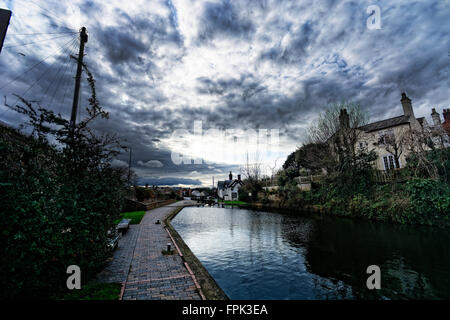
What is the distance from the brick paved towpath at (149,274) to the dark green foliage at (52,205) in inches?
32.5

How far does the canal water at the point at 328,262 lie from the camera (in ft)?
18.5

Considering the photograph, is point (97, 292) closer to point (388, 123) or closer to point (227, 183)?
point (388, 123)

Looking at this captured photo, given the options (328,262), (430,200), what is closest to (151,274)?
(328,262)

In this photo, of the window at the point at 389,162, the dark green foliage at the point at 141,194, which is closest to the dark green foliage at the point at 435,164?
the window at the point at 389,162

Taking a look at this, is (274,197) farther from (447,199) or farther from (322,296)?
(322,296)

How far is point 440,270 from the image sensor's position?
22.5 ft

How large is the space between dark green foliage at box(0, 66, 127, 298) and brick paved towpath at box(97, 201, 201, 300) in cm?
82

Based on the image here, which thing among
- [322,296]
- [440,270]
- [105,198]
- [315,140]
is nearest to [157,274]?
[105,198]

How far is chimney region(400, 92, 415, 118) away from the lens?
25141 millimetres

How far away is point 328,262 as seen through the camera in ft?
25.6

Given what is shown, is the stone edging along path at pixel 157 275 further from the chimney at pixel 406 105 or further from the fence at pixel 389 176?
the chimney at pixel 406 105

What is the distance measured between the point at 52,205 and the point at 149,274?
329 cm

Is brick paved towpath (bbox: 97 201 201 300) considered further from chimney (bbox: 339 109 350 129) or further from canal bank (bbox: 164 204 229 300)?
chimney (bbox: 339 109 350 129)
